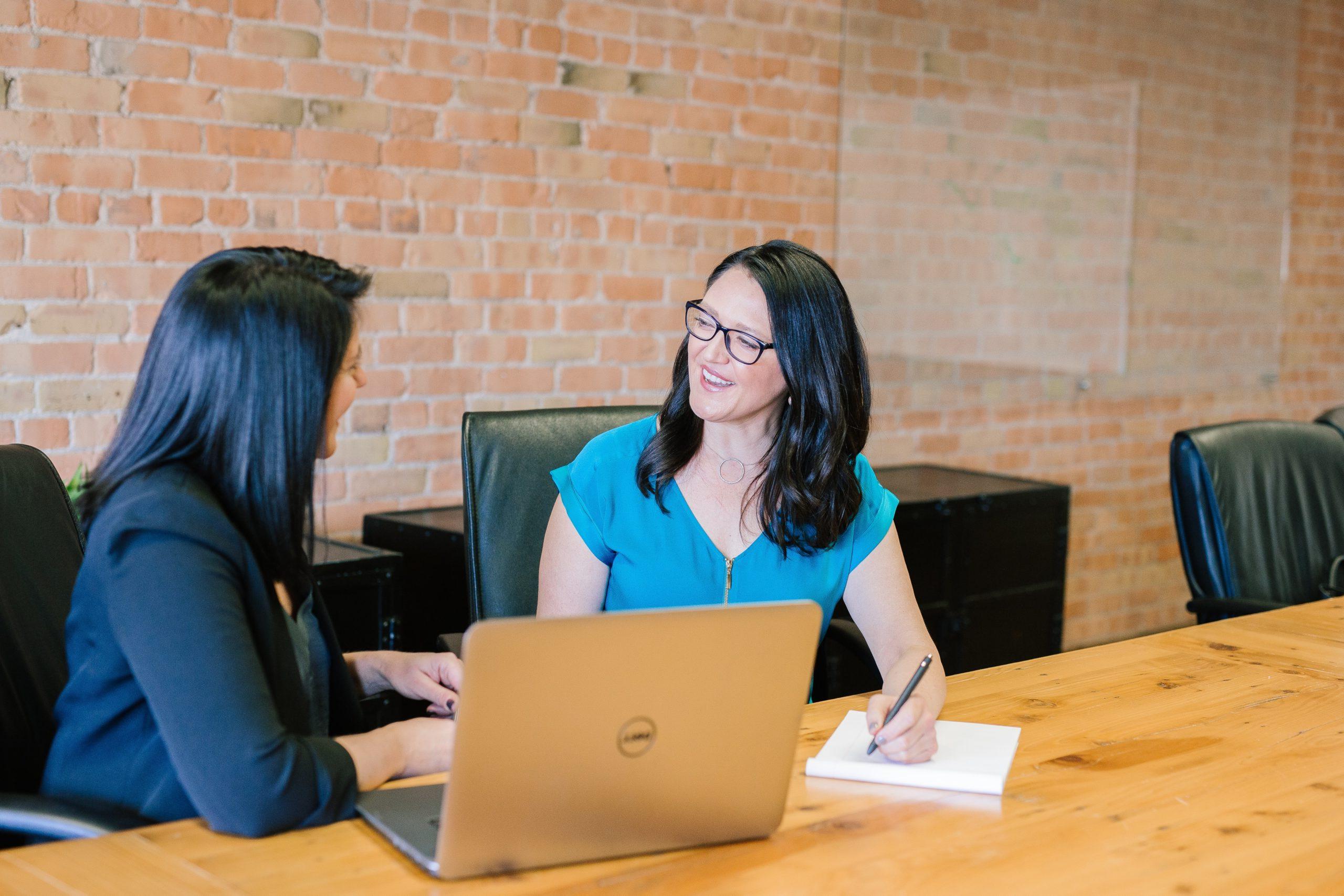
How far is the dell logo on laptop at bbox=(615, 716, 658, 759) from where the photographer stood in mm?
1072

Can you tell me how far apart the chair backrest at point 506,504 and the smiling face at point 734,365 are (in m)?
0.35

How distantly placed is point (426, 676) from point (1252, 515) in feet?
6.14

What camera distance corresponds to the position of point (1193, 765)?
Answer: 1456 millimetres

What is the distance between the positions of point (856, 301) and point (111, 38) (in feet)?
6.76

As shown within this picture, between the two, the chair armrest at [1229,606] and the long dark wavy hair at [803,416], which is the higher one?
the long dark wavy hair at [803,416]

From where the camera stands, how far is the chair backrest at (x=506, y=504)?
6.70ft

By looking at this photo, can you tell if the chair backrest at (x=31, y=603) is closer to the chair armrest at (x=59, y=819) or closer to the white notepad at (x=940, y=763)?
the chair armrest at (x=59, y=819)

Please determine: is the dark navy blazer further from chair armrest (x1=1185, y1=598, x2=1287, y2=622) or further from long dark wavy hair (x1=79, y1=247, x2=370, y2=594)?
chair armrest (x1=1185, y1=598, x2=1287, y2=622)

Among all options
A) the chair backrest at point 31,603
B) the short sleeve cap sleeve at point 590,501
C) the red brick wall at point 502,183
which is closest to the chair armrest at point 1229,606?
the short sleeve cap sleeve at point 590,501

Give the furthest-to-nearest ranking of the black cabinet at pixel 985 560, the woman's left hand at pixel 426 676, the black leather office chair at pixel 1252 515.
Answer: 1. the black cabinet at pixel 985 560
2. the black leather office chair at pixel 1252 515
3. the woman's left hand at pixel 426 676

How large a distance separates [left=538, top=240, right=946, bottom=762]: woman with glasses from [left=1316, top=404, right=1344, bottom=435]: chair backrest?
1704 mm

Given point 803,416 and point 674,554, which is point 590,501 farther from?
point 803,416

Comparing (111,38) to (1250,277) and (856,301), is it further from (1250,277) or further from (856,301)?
(1250,277)

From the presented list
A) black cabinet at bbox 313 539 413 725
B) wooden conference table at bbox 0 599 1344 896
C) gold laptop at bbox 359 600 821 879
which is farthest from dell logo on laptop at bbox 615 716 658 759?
black cabinet at bbox 313 539 413 725
